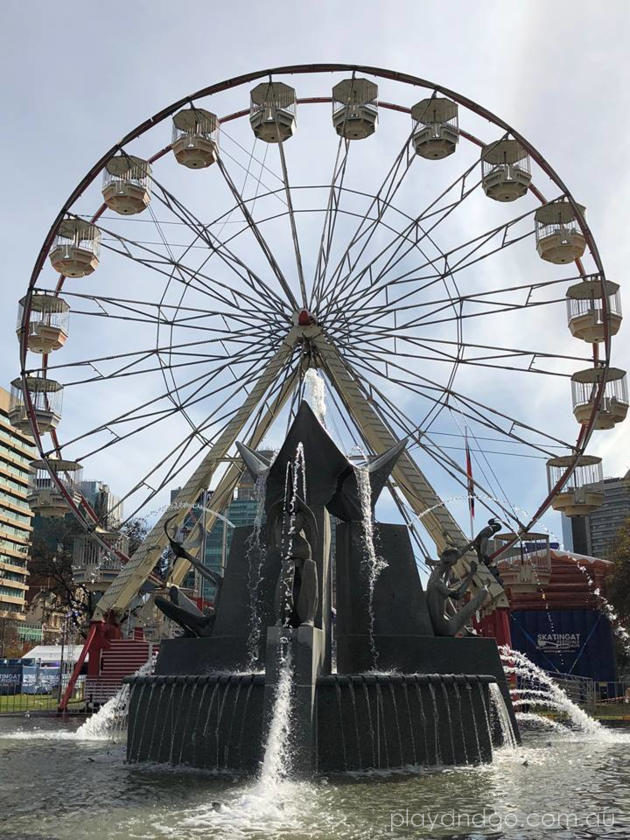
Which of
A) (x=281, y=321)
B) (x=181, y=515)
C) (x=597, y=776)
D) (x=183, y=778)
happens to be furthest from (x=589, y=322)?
(x=183, y=778)

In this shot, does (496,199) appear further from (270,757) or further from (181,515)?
(270,757)

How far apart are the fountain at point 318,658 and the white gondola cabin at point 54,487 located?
480 inches

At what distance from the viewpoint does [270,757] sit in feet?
32.0

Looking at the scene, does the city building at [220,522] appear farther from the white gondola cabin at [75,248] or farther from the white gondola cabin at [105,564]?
the white gondola cabin at [75,248]

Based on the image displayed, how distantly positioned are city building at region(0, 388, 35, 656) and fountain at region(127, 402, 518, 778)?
79.0 metres

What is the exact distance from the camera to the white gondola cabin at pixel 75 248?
24.3 meters

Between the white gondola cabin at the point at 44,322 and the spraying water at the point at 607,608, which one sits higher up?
the white gondola cabin at the point at 44,322

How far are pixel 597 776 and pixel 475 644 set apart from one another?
9.10 ft

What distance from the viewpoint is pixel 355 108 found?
23328mm

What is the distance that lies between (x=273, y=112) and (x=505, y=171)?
20.2ft

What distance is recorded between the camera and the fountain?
33.4 ft

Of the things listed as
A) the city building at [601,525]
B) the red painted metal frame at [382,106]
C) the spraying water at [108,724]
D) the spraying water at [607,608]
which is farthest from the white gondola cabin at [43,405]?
the city building at [601,525]

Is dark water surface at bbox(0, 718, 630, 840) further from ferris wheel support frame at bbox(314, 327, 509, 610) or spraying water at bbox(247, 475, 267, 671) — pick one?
ferris wheel support frame at bbox(314, 327, 509, 610)

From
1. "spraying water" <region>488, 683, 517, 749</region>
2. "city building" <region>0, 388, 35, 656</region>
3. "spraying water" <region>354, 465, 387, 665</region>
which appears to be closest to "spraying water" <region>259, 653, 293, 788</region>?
"spraying water" <region>354, 465, 387, 665</region>
